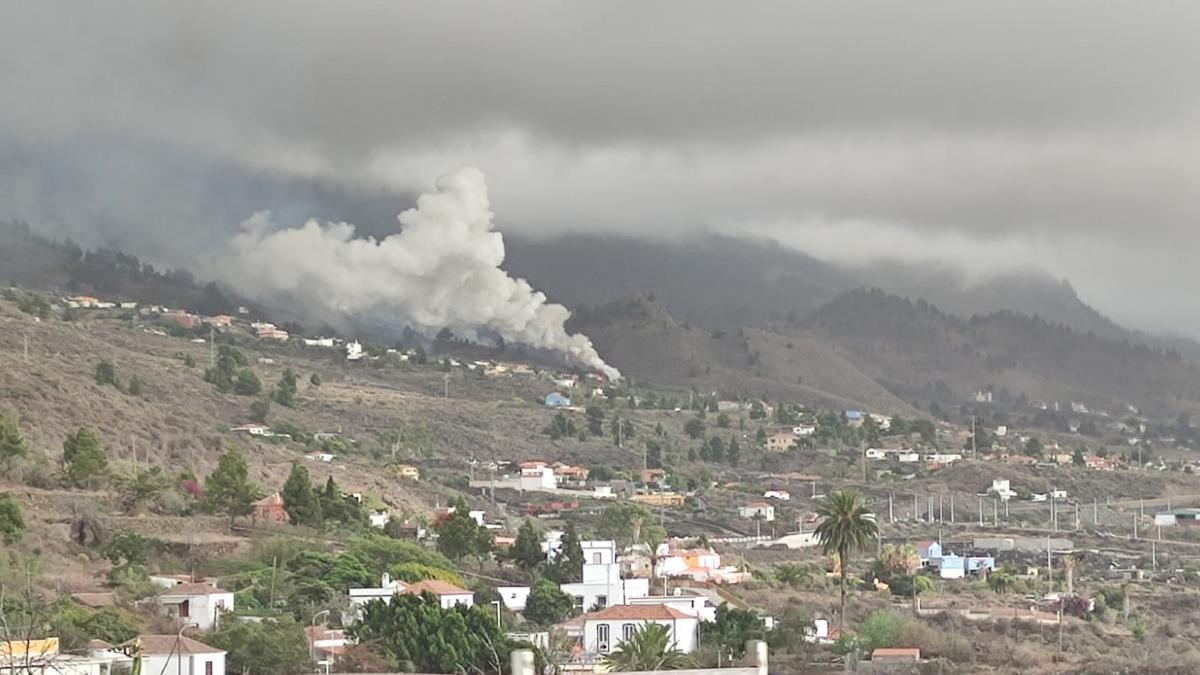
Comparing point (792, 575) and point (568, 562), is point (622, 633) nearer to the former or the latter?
point (568, 562)

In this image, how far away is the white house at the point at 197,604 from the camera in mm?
57750

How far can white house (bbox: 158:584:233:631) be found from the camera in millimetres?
57750

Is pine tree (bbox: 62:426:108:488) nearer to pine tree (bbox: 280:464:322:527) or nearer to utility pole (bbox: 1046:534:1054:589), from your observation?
pine tree (bbox: 280:464:322:527)

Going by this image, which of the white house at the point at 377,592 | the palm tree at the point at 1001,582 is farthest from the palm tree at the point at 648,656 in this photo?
the palm tree at the point at 1001,582

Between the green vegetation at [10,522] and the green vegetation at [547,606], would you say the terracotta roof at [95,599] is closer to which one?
the green vegetation at [10,522]

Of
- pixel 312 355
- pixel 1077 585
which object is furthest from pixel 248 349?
pixel 1077 585

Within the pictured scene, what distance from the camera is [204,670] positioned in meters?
48.6

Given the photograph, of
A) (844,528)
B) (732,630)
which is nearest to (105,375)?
(844,528)

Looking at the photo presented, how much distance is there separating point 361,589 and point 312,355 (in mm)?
123898

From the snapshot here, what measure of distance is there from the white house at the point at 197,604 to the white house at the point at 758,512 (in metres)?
73.5

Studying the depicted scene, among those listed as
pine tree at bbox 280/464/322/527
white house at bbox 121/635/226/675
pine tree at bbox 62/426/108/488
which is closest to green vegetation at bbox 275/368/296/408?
pine tree at bbox 280/464/322/527

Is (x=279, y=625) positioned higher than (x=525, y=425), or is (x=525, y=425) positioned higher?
(x=525, y=425)

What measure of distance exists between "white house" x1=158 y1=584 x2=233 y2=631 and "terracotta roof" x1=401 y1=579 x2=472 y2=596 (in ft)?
22.6

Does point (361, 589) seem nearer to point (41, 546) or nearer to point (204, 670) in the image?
point (41, 546)
